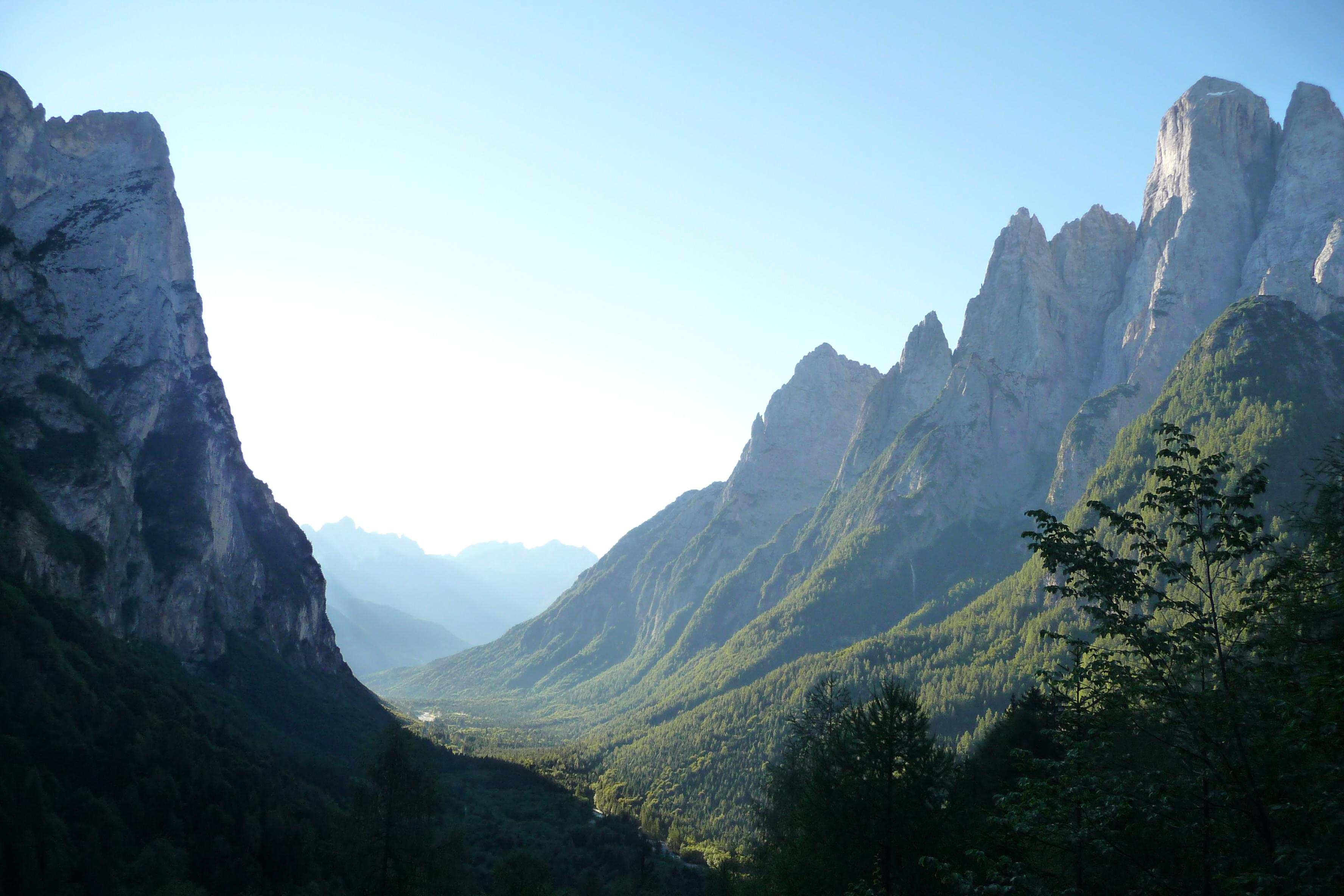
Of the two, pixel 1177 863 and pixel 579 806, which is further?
pixel 579 806

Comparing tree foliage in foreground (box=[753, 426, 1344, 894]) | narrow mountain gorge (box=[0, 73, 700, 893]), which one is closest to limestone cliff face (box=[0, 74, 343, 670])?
narrow mountain gorge (box=[0, 73, 700, 893])

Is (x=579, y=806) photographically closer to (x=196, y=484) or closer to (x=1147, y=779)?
(x=196, y=484)

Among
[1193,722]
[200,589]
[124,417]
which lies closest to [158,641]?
[200,589]

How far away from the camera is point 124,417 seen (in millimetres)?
130750

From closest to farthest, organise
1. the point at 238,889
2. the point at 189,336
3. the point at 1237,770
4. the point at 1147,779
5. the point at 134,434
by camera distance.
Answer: the point at 1237,770, the point at 1147,779, the point at 238,889, the point at 134,434, the point at 189,336

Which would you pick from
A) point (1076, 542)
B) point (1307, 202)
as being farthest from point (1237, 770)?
point (1307, 202)

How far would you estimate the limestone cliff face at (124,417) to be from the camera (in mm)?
104938

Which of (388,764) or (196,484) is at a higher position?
(196,484)

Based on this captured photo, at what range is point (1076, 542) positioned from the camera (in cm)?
1942

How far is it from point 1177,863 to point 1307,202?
24895 centimetres

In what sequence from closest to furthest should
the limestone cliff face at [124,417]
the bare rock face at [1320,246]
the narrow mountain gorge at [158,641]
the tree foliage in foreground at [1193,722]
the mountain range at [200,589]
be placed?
the tree foliage in foreground at [1193,722] < the narrow mountain gorge at [158,641] < the mountain range at [200,589] < the limestone cliff face at [124,417] < the bare rock face at [1320,246]

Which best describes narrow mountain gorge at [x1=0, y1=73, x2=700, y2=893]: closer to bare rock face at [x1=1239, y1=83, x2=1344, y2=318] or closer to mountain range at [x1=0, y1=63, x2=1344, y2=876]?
mountain range at [x1=0, y1=63, x2=1344, y2=876]

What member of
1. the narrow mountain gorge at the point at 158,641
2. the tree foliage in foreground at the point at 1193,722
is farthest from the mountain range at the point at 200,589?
the tree foliage in foreground at the point at 1193,722

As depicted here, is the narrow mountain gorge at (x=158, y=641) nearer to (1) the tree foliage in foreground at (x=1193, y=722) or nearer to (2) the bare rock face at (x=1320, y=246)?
(1) the tree foliage in foreground at (x=1193, y=722)
